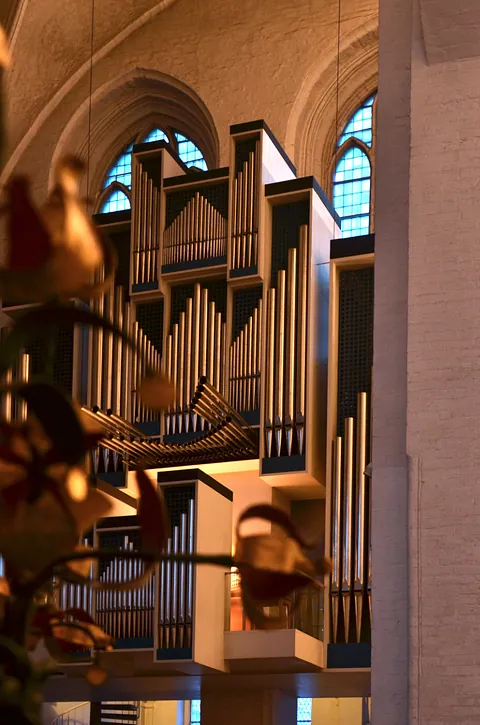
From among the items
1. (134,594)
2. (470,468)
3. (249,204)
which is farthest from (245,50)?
(470,468)

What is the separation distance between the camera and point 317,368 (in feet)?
42.6

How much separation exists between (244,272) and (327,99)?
11.5 ft

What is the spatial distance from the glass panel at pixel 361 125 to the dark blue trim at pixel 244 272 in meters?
3.33

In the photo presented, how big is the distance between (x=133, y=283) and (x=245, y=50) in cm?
398

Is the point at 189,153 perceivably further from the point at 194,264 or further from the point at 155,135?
the point at 194,264

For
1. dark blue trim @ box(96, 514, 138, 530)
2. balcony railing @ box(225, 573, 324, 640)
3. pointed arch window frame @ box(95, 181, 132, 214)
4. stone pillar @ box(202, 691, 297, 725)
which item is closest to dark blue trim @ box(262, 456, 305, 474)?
balcony railing @ box(225, 573, 324, 640)

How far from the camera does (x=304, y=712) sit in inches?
629

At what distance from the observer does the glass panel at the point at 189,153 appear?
16891mm

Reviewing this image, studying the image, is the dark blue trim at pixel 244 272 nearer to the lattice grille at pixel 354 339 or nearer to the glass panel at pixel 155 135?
the lattice grille at pixel 354 339

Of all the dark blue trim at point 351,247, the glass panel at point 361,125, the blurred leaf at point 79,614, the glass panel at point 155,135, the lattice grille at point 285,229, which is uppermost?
the glass panel at point 155,135

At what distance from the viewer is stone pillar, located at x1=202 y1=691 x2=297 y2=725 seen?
12836 millimetres

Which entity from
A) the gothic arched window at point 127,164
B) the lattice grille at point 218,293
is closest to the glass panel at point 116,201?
the gothic arched window at point 127,164

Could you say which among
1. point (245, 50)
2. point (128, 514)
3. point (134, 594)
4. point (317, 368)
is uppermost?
Answer: point (245, 50)

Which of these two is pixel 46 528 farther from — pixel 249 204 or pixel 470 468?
pixel 249 204
